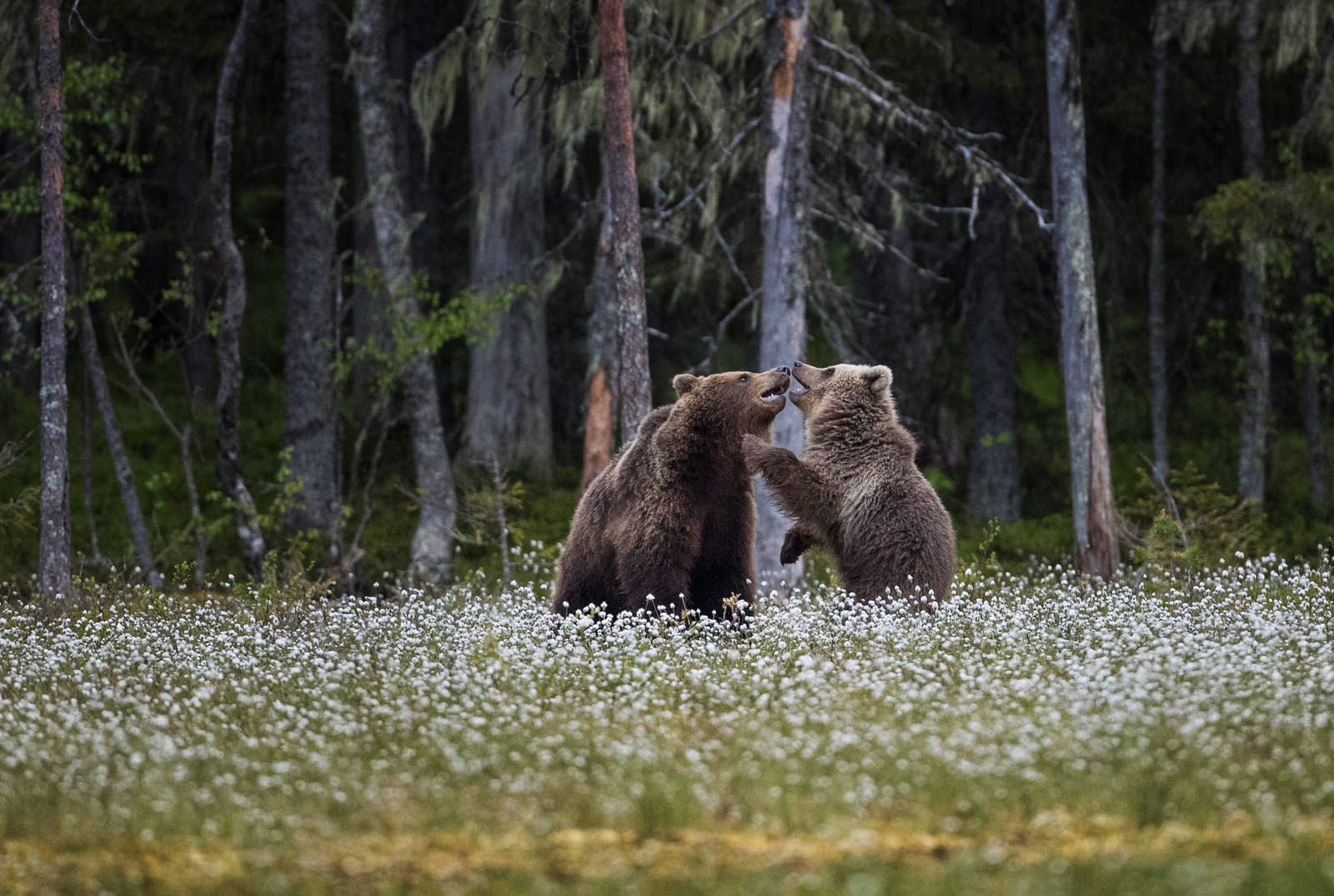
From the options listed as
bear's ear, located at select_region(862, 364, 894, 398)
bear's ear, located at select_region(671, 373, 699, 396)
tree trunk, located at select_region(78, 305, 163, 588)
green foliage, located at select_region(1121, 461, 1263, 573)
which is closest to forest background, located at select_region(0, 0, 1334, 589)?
green foliage, located at select_region(1121, 461, 1263, 573)

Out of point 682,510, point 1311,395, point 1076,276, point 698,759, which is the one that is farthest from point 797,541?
point 1311,395

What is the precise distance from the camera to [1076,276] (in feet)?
41.8

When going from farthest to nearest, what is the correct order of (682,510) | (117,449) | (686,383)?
(117,449) < (686,383) < (682,510)

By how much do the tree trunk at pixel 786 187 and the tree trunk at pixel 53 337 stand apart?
633 centimetres

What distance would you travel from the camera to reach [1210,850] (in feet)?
14.1

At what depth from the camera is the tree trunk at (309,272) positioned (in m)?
16.2

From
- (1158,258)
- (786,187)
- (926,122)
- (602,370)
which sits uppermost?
(926,122)

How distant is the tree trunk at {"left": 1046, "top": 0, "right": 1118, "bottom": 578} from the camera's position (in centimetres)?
1259

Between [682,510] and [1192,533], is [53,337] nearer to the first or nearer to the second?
[682,510]

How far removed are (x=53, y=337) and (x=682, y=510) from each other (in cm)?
639

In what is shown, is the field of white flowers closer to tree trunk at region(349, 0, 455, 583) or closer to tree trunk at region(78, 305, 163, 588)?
tree trunk at region(349, 0, 455, 583)

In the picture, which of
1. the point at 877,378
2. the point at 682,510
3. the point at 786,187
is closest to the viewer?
the point at 682,510

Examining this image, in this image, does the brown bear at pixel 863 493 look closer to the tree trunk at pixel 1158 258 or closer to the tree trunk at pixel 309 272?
the tree trunk at pixel 309 272

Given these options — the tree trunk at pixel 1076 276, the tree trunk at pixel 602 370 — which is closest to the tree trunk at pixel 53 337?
the tree trunk at pixel 602 370
